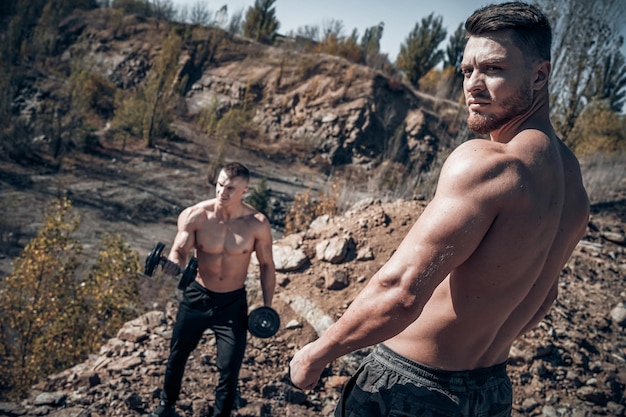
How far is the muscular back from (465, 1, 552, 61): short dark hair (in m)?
0.24

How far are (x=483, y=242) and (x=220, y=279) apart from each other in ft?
8.64

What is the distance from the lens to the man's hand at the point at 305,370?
1438mm

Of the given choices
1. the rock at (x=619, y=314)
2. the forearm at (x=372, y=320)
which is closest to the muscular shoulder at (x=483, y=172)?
the forearm at (x=372, y=320)

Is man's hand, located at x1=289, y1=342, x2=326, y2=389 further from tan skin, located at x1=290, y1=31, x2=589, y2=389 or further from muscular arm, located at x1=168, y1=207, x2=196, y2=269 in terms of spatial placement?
muscular arm, located at x1=168, y1=207, x2=196, y2=269

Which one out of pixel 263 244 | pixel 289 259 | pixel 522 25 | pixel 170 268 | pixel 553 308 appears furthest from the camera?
pixel 289 259

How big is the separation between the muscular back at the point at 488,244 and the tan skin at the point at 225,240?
89.8 inches

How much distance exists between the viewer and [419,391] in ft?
4.67

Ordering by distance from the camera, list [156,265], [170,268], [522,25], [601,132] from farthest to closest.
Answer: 1. [601,132]
2. [170,268]
3. [156,265]
4. [522,25]

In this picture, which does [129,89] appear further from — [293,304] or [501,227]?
[501,227]

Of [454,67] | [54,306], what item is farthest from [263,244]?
[454,67]

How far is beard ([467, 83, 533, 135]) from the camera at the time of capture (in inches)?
53.4

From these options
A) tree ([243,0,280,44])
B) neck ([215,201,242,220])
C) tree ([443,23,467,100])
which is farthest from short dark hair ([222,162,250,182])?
tree ([243,0,280,44])

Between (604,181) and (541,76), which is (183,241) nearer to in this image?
(541,76)

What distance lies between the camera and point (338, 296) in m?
5.36
